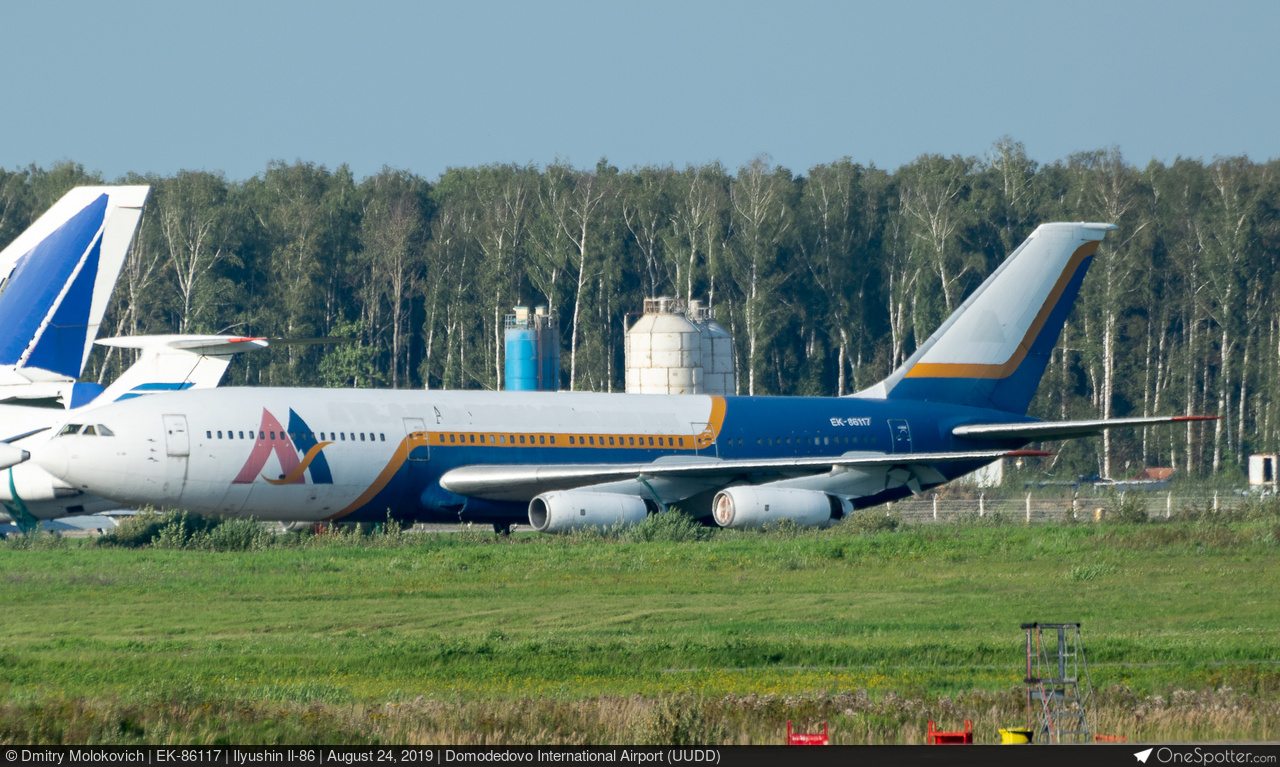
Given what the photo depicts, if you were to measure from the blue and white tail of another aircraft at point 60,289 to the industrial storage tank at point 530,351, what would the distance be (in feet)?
96.5

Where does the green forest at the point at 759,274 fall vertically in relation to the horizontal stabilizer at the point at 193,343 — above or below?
above

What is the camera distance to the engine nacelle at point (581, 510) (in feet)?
103

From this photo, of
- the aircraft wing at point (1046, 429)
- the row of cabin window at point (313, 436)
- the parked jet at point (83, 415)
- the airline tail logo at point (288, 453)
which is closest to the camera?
A: the row of cabin window at point (313, 436)

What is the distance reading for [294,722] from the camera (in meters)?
11.5

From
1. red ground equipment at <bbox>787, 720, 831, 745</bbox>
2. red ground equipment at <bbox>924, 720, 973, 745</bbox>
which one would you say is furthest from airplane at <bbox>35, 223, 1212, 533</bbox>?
red ground equipment at <bbox>924, 720, 973, 745</bbox>

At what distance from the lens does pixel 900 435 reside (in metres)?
38.7

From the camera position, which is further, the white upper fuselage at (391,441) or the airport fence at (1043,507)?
the airport fence at (1043,507)

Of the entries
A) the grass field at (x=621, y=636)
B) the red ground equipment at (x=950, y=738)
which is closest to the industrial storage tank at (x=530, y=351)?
the grass field at (x=621, y=636)

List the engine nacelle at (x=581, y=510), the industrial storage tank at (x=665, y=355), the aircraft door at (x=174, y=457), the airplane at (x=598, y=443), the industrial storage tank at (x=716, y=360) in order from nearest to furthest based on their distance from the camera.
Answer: the aircraft door at (x=174, y=457) → the airplane at (x=598, y=443) → the engine nacelle at (x=581, y=510) → the industrial storage tank at (x=665, y=355) → the industrial storage tank at (x=716, y=360)

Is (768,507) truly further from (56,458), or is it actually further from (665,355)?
(665,355)

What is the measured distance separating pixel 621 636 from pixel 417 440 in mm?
15095
